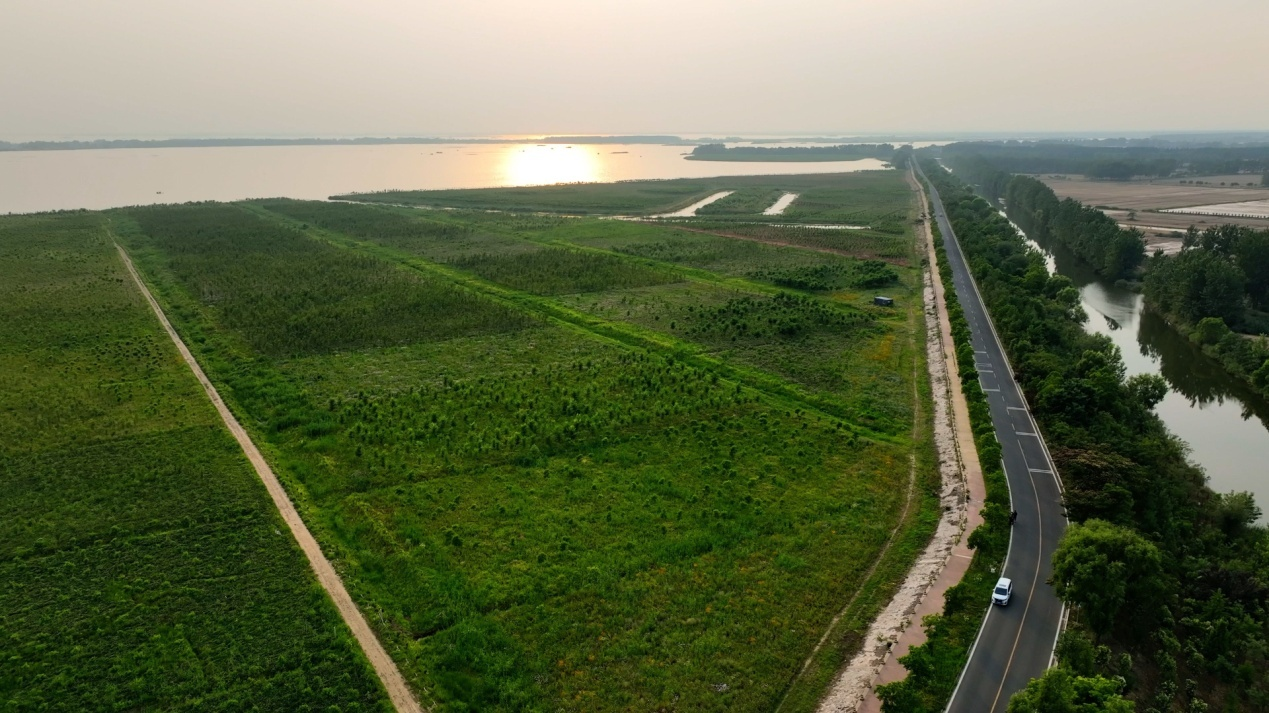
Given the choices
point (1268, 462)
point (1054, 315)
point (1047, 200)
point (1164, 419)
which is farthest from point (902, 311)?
point (1047, 200)

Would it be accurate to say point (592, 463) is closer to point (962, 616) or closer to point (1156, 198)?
point (962, 616)

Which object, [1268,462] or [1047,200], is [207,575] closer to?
Answer: [1268,462]

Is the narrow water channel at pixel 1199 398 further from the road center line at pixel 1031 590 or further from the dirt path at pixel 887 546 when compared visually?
the dirt path at pixel 887 546

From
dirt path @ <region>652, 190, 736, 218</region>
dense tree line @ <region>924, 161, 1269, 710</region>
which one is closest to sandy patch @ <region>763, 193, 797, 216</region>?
dirt path @ <region>652, 190, 736, 218</region>

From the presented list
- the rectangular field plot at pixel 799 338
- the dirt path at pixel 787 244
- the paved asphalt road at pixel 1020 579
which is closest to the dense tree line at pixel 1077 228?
the dirt path at pixel 787 244

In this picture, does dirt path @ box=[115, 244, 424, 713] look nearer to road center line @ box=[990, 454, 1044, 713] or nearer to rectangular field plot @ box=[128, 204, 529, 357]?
rectangular field plot @ box=[128, 204, 529, 357]
